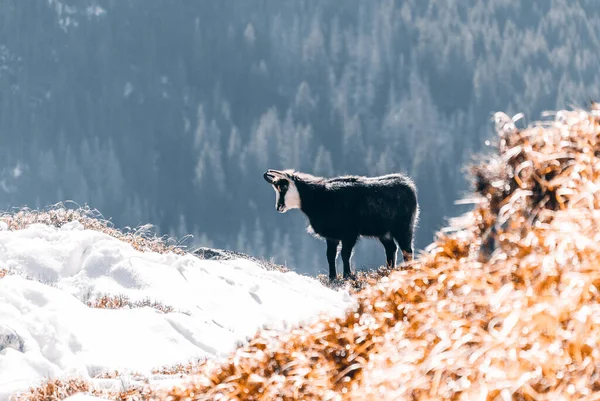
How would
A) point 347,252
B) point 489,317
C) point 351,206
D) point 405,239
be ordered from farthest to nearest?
point 405,239, point 351,206, point 347,252, point 489,317

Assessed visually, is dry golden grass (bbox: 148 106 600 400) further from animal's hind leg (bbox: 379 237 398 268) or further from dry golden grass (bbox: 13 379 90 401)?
animal's hind leg (bbox: 379 237 398 268)

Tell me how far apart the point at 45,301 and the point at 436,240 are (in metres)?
5.29

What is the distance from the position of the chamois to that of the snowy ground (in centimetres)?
322

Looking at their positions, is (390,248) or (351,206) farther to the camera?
(390,248)

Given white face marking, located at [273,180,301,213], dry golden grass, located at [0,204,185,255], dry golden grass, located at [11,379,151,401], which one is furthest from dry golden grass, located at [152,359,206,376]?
white face marking, located at [273,180,301,213]

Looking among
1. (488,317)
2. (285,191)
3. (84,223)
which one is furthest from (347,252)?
(488,317)

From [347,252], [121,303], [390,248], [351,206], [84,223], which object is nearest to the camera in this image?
[121,303]

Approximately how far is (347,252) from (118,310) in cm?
950

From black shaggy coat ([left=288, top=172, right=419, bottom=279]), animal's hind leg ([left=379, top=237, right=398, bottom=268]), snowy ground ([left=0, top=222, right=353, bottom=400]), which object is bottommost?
animal's hind leg ([left=379, top=237, right=398, bottom=268])

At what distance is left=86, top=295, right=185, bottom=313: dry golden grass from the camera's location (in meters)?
12.0

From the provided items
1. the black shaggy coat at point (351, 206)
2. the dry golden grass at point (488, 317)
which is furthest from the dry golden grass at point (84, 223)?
the dry golden grass at point (488, 317)

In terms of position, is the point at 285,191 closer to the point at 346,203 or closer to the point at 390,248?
the point at 346,203

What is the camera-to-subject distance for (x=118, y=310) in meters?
11.4

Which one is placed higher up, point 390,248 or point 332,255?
point 332,255
